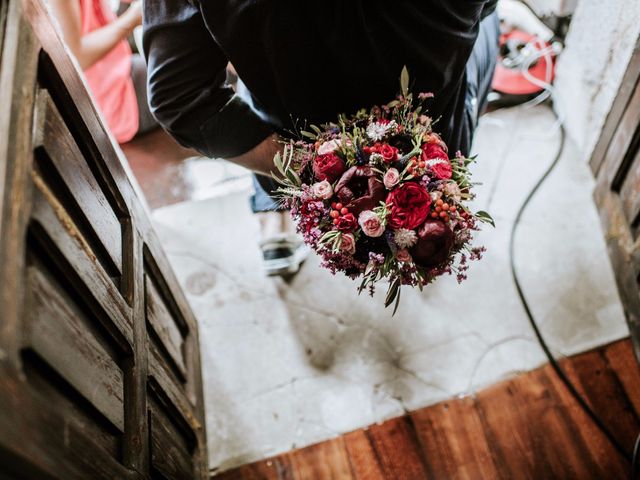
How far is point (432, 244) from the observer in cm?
94

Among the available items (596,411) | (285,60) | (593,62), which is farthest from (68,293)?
(593,62)

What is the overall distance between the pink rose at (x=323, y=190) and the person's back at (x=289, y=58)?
0.74 feet

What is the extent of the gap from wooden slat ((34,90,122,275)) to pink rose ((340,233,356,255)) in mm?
488

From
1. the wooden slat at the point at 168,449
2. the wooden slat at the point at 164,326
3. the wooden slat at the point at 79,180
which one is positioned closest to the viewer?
the wooden slat at the point at 79,180

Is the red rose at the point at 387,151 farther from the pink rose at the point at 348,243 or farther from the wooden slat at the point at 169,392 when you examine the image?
the wooden slat at the point at 169,392

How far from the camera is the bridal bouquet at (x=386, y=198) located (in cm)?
95

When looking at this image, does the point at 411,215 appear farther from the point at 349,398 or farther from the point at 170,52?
the point at 349,398

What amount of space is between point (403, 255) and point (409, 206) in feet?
0.32

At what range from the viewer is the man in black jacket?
3.13ft

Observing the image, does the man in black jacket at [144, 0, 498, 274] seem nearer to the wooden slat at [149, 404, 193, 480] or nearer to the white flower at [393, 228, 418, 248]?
the white flower at [393, 228, 418, 248]

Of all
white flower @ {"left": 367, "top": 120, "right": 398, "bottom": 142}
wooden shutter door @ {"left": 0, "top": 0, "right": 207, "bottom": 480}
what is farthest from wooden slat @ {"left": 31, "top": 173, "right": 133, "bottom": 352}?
white flower @ {"left": 367, "top": 120, "right": 398, "bottom": 142}

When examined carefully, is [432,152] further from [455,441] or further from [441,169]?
[455,441]

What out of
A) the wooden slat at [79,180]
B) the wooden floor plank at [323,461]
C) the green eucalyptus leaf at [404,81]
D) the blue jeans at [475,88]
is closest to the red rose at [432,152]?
the green eucalyptus leaf at [404,81]

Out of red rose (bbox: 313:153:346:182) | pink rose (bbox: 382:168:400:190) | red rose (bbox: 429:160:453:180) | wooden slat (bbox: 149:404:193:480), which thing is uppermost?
red rose (bbox: 313:153:346:182)
